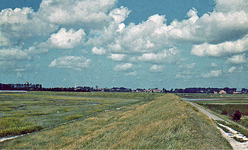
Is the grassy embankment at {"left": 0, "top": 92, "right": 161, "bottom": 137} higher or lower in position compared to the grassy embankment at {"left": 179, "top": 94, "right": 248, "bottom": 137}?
higher

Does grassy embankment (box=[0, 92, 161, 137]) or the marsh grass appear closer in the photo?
grassy embankment (box=[0, 92, 161, 137])

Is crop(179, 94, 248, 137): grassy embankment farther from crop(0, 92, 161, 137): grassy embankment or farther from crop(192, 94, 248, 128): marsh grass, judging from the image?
crop(0, 92, 161, 137): grassy embankment

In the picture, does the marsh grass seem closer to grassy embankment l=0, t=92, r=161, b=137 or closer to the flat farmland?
the flat farmland

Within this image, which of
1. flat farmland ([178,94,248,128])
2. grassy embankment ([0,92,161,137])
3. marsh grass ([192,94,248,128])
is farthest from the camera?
flat farmland ([178,94,248,128])

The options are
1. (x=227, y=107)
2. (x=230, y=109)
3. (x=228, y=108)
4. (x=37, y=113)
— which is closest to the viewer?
(x=37, y=113)

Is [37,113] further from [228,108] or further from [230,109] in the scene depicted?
[228,108]

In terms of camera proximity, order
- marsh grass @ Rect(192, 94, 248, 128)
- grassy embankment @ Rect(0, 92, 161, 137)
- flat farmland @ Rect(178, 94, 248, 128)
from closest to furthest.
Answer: grassy embankment @ Rect(0, 92, 161, 137), marsh grass @ Rect(192, 94, 248, 128), flat farmland @ Rect(178, 94, 248, 128)

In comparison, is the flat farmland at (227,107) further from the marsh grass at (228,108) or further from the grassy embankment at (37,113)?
the grassy embankment at (37,113)

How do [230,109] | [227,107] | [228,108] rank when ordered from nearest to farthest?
[230,109] → [228,108] → [227,107]

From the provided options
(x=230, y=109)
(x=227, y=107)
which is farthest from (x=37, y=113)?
(x=227, y=107)

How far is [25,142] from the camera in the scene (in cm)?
1525

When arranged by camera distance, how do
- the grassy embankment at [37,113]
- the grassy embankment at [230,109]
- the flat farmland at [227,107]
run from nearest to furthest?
1. the grassy embankment at [37,113]
2. the grassy embankment at [230,109]
3. the flat farmland at [227,107]

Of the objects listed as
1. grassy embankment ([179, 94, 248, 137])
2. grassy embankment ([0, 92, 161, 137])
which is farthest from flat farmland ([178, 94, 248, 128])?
grassy embankment ([0, 92, 161, 137])

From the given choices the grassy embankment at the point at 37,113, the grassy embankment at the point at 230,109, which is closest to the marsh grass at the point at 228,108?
the grassy embankment at the point at 230,109
